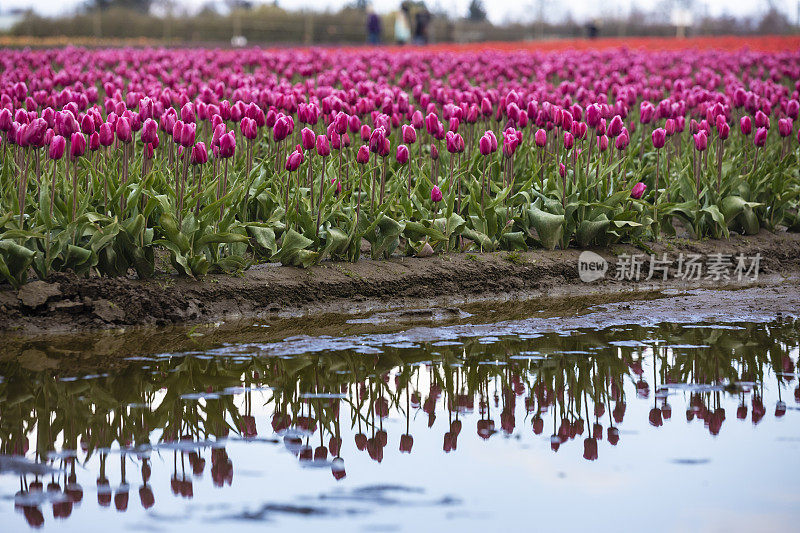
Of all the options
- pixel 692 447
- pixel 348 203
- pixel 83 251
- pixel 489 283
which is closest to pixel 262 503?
pixel 692 447

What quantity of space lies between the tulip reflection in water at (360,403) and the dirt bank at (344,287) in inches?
28.5

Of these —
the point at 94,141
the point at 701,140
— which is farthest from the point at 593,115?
the point at 94,141

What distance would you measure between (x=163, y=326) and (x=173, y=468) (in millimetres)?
1948

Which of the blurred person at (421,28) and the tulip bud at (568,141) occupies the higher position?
the blurred person at (421,28)

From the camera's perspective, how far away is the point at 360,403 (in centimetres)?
358

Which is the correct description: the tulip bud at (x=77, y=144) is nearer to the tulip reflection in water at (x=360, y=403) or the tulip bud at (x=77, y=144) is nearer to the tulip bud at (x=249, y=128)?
the tulip bud at (x=249, y=128)

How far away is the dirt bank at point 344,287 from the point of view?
4648 mm

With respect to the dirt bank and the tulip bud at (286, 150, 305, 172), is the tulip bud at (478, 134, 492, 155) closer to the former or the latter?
the dirt bank

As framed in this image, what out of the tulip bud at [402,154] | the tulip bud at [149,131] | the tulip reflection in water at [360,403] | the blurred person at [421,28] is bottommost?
the tulip reflection in water at [360,403]

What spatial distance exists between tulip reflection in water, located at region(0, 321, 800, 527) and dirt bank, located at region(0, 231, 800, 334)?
72cm

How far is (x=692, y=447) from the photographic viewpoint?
3090 mm

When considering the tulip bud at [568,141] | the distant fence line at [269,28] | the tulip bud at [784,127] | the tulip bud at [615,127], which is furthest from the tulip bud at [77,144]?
the distant fence line at [269,28]

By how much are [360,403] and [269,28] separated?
4505 cm

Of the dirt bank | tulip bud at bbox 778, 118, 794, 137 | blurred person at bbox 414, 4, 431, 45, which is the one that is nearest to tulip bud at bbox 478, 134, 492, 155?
the dirt bank
